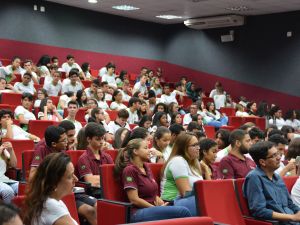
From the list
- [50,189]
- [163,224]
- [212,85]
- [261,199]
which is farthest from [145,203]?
[212,85]

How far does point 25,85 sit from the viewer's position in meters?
8.48

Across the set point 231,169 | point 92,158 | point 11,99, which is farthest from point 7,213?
point 11,99

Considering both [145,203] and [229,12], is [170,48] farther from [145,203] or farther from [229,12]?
[145,203]

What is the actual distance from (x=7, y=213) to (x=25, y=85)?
24.0 feet

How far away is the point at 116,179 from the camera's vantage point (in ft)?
11.6

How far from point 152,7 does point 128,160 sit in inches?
331

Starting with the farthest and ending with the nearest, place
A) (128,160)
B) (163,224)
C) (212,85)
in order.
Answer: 1. (212,85)
2. (128,160)
3. (163,224)

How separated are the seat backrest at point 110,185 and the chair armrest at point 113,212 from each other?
0.11 metres

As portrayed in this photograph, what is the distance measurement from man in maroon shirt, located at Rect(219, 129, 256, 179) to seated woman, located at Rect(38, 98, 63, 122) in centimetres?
346

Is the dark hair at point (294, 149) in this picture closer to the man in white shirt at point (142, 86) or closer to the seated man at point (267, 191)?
the seated man at point (267, 191)

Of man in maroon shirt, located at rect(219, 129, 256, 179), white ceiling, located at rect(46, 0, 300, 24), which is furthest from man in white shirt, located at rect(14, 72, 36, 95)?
man in maroon shirt, located at rect(219, 129, 256, 179)

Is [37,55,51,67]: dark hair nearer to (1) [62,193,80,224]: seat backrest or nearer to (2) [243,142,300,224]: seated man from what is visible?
(2) [243,142,300,224]: seated man

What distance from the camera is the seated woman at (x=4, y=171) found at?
12.5 feet

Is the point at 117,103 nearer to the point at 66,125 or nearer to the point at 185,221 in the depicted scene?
the point at 66,125
